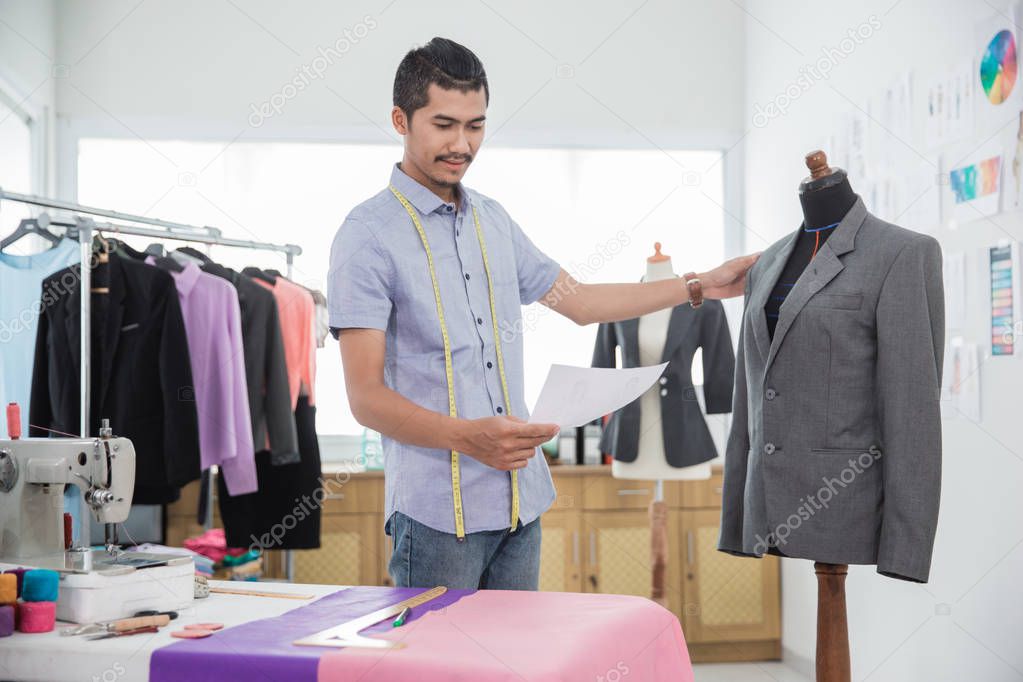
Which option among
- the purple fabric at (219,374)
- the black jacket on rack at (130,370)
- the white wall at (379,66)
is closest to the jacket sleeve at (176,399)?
the black jacket on rack at (130,370)

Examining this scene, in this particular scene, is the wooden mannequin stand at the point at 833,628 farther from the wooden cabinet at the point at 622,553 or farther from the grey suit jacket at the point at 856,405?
the wooden cabinet at the point at 622,553

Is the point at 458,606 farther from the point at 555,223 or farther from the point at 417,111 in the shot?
the point at 555,223

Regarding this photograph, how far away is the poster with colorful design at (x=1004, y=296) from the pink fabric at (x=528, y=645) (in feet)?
5.00

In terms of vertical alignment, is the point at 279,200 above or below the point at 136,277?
above

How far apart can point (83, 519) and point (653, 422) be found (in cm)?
260

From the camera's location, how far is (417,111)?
68.4 inches

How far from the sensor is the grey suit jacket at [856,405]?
1.88 m

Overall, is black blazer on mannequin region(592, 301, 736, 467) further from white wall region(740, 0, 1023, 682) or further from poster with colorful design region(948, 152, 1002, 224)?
poster with colorful design region(948, 152, 1002, 224)

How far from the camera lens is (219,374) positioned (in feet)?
11.3

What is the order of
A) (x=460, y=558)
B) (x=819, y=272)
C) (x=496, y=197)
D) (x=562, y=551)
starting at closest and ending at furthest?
1. (x=460, y=558)
2. (x=819, y=272)
3. (x=562, y=551)
4. (x=496, y=197)

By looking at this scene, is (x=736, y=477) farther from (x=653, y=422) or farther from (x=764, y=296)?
(x=653, y=422)

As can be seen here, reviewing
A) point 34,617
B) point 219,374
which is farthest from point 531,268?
point 219,374

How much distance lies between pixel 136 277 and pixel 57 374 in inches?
15.8

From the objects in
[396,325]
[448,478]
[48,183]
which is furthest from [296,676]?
[48,183]
